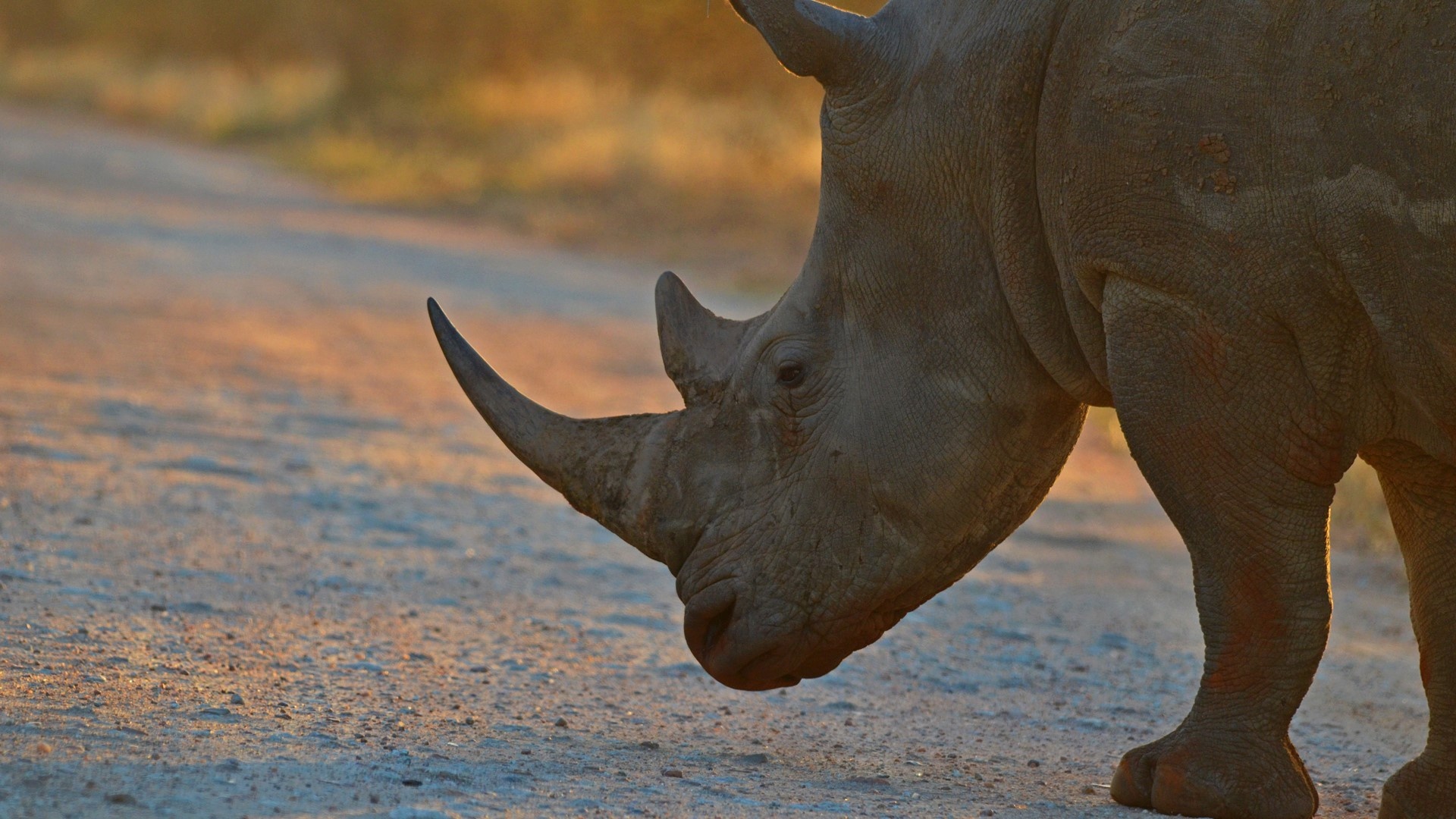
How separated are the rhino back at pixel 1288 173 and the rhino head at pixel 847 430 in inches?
13.8

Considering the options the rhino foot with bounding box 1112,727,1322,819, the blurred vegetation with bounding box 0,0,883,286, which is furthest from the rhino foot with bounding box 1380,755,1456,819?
the blurred vegetation with bounding box 0,0,883,286

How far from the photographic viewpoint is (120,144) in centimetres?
2752

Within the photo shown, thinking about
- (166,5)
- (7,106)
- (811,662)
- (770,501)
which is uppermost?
(166,5)

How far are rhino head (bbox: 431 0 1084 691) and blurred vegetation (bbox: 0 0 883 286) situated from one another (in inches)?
420

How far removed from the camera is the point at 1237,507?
3.57 meters

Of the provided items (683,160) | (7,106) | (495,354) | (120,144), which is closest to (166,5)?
(7,106)

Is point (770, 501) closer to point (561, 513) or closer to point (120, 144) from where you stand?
point (561, 513)

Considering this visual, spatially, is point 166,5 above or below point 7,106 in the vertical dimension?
above

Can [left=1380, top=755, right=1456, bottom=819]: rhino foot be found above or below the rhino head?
below

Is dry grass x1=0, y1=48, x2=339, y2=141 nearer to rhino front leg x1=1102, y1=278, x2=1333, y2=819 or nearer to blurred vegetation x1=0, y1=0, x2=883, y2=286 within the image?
blurred vegetation x1=0, y1=0, x2=883, y2=286

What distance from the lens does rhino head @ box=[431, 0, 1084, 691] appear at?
154 inches

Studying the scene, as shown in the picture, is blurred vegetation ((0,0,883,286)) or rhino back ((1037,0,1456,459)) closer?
rhino back ((1037,0,1456,459))

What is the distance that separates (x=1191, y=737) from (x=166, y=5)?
55177 millimetres

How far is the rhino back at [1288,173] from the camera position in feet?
10.6
